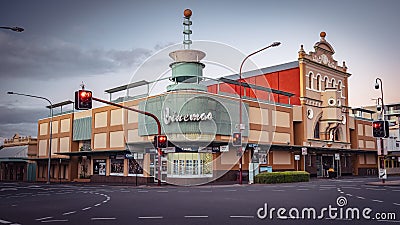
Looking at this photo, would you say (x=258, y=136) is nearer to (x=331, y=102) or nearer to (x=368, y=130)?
(x=331, y=102)

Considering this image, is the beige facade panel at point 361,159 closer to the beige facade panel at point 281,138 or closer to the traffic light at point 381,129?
the beige facade panel at point 281,138

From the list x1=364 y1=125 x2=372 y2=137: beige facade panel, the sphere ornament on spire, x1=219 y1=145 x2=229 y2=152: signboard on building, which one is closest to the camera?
x1=219 y1=145 x2=229 y2=152: signboard on building

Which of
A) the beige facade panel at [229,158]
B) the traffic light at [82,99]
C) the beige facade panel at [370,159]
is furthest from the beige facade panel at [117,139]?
the beige facade panel at [370,159]

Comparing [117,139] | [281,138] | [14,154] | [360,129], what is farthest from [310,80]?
[14,154]

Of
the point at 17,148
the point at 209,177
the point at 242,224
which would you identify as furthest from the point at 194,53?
the point at 17,148

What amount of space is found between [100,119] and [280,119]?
19.8 meters

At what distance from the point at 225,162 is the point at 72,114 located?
2374 cm

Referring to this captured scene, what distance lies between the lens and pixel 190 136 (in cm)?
3622

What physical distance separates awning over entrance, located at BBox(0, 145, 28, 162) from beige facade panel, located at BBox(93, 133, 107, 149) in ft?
52.7

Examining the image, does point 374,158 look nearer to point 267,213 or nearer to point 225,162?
point 225,162

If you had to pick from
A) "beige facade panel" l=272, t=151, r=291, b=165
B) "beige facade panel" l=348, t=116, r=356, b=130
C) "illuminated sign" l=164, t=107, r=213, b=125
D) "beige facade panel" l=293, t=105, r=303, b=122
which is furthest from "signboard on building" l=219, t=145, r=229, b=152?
"beige facade panel" l=348, t=116, r=356, b=130

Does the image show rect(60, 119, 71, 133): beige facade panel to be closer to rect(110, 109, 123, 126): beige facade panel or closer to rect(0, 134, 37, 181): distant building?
rect(0, 134, 37, 181): distant building

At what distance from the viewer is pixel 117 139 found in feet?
145

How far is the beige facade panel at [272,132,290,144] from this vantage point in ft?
148
